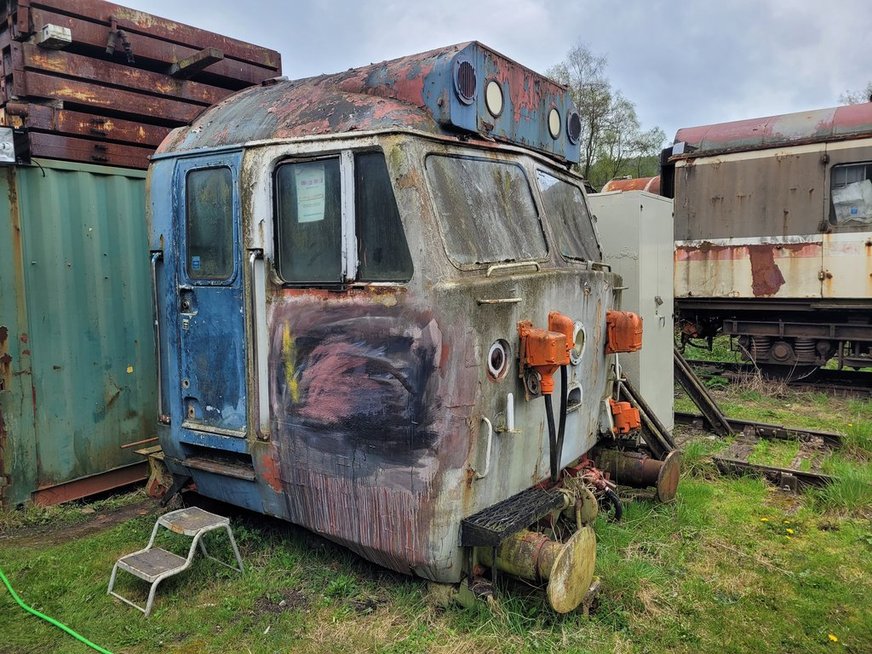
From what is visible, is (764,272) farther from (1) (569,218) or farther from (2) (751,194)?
(1) (569,218)

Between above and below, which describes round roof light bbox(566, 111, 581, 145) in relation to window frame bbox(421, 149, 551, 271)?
above

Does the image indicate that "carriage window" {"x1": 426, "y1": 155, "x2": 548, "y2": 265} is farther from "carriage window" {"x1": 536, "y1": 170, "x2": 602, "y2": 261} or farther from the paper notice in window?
the paper notice in window

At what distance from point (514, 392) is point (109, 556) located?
107 inches

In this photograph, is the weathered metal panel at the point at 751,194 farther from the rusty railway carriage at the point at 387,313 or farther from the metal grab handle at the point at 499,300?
the metal grab handle at the point at 499,300

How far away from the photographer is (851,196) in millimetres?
8898

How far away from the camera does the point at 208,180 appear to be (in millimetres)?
3871

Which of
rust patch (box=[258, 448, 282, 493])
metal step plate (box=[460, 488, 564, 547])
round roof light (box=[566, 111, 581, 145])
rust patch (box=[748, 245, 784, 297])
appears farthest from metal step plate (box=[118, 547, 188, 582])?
rust patch (box=[748, 245, 784, 297])

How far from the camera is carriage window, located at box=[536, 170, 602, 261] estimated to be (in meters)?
4.06

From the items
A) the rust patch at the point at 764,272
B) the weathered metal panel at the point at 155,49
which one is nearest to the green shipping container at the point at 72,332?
the weathered metal panel at the point at 155,49

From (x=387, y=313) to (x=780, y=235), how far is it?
8.05 m

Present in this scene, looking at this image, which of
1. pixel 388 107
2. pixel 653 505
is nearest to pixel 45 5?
pixel 388 107

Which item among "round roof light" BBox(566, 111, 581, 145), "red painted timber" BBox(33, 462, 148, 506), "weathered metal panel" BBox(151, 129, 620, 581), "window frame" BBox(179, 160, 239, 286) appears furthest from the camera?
"red painted timber" BBox(33, 462, 148, 506)

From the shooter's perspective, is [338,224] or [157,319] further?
[157,319]

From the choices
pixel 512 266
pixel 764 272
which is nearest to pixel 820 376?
pixel 764 272
